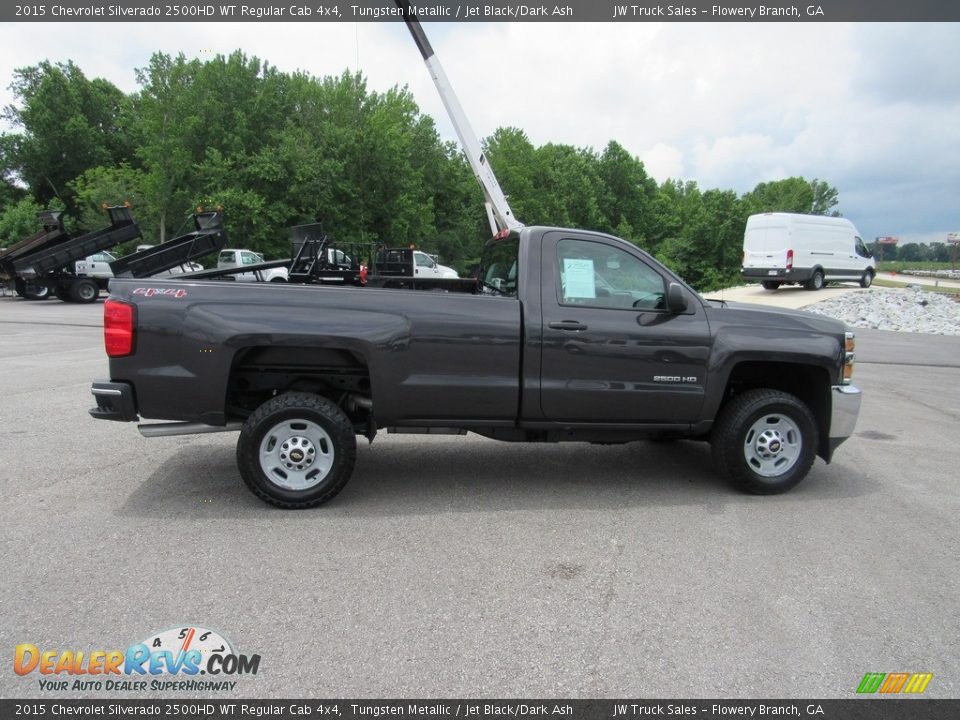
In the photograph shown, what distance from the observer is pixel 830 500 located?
202 inches

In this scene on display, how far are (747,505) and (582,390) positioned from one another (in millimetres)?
1502

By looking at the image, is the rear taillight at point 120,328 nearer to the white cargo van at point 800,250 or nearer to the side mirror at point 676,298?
the side mirror at point 676,298

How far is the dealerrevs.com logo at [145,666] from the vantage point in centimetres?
278

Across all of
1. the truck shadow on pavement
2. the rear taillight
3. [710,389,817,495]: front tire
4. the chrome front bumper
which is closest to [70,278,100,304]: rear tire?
the truck shadow on pavement

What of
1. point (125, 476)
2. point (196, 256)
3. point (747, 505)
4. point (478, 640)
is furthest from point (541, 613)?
point (196, 256)

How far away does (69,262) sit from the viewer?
2248 cm

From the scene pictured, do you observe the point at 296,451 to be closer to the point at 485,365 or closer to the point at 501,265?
the point at 485,365


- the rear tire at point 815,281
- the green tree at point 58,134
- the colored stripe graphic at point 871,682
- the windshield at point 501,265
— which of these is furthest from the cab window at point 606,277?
the green tree at point 58,134

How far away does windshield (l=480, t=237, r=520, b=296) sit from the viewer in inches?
203

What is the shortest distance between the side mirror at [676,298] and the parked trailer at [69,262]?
65.7ft

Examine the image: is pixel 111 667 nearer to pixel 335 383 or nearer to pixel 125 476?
pixel 335 383

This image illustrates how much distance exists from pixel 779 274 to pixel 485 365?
22.7m

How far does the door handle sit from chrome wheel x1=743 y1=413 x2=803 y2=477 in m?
1.56

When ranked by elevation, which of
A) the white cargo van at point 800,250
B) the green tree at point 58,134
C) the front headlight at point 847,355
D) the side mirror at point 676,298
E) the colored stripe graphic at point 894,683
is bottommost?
the colored stripe graphic at point 894,683
